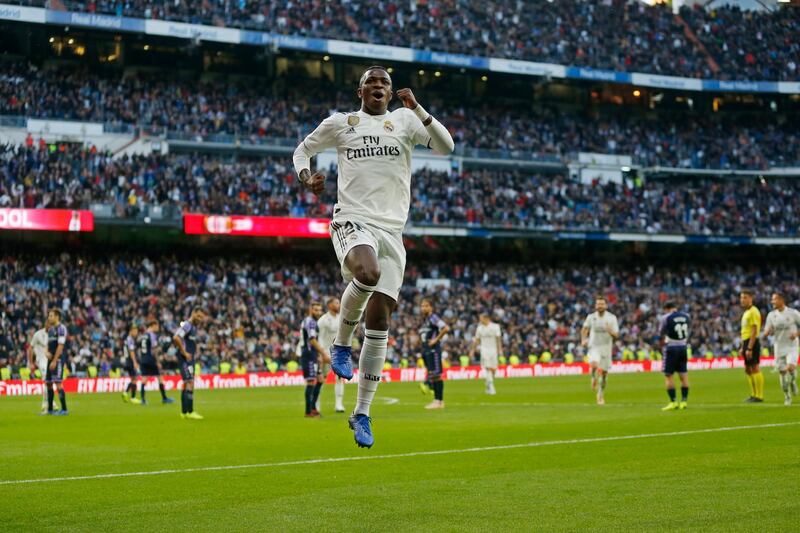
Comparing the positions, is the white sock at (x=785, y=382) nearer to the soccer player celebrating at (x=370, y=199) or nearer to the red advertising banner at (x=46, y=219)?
the soccer player celebrating at (x=370, y=199)

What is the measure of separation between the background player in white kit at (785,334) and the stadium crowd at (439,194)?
95.8ft

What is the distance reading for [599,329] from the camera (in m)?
27.3

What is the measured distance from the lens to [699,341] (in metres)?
57.8

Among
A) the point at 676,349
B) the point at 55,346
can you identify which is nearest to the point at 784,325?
the point at 676,349

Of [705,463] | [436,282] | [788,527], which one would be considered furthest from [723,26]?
[788,527]

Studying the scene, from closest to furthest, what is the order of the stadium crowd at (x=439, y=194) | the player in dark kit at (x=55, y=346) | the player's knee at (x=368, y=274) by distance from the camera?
the player's knee at (x=368, y=274) < the player in dark kit at (x=55, y=346) < the stadium crowd at (x=439, y=194)

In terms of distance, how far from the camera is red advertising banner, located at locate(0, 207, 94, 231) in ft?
145

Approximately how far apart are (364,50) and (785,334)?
3722cm

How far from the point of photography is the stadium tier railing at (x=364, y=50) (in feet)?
168

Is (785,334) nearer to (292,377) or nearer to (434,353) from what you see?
(434,353)

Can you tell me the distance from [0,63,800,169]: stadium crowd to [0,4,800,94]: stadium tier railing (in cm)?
307

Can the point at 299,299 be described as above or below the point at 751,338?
above

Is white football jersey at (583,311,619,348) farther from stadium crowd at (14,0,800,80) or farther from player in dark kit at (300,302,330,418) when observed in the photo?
stadium crowd at (14,0,800,80)

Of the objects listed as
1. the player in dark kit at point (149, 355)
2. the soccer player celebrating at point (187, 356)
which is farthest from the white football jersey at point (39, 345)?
the player in dark kit at point (149, 355)
